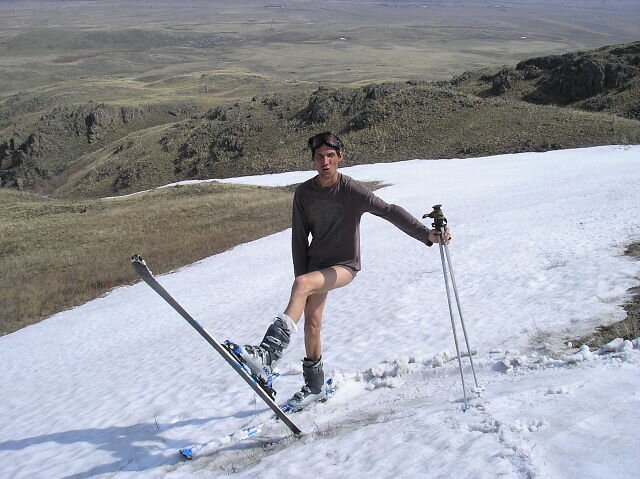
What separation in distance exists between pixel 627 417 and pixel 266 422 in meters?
3.44

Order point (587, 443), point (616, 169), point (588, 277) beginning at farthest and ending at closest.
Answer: point (616, 169) < point (588, 277) < point (587, 443)

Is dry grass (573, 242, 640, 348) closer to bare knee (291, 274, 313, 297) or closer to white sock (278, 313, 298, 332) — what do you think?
bare knee (291, 274, 313, 297)

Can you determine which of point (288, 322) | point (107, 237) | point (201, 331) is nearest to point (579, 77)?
point (107, 237)

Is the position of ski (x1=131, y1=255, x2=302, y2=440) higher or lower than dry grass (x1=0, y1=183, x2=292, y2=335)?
higher

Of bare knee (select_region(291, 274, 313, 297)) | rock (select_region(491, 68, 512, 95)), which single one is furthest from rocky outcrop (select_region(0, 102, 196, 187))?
bare knee (select_region(291, 274, 313, 297))

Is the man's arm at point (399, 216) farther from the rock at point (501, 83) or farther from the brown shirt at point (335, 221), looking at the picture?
the rock at point (501, 83)

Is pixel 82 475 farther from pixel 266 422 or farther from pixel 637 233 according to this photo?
pixel 637 233

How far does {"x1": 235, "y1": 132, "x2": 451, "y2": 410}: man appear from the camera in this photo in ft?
18.4

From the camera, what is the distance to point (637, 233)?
472 inches

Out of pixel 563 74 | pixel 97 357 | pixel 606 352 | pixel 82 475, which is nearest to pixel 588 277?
Answer: pixel 606 352

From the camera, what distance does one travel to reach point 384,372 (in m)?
6.91

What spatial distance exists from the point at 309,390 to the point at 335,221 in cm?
185

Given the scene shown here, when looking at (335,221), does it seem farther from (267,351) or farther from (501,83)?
(501,83)

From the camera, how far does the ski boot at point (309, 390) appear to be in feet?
20.0
